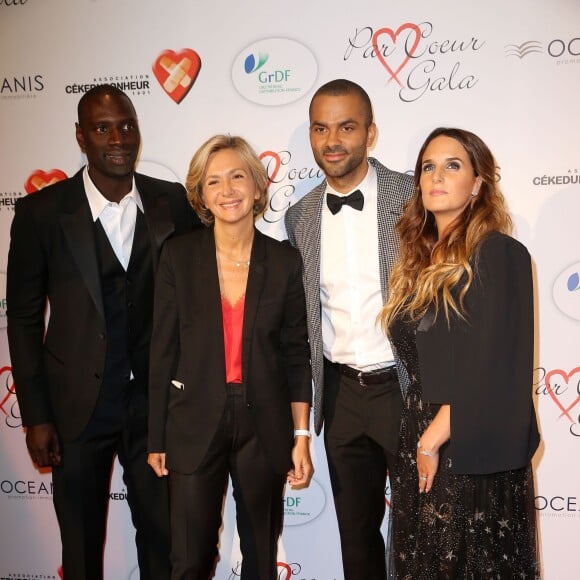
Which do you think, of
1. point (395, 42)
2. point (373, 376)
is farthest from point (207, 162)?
point (395, 42)

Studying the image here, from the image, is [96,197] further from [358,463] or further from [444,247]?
[358,463]

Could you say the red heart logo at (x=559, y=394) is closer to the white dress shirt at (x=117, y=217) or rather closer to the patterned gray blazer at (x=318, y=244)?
the patterned gray blazer at (x=318, y=244)

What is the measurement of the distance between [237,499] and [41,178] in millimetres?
2035

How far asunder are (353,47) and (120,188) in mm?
1350

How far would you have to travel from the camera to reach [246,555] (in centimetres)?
237

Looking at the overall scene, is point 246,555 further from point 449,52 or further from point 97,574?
point 449,52

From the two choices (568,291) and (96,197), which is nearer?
(96,197)

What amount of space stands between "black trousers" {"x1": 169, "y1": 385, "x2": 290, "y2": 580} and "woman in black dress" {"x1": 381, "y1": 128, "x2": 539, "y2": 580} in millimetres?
535

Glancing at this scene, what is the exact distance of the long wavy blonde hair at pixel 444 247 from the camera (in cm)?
208

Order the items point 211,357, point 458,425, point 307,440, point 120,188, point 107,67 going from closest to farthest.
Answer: point 458,425
point 211,357
point 307,440
point 120,188
point 107,67

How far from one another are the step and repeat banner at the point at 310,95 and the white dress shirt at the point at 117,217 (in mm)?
677

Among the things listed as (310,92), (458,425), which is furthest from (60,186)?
(458,425)

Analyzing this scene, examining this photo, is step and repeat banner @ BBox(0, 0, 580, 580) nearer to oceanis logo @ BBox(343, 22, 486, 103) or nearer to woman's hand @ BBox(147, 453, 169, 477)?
oceanis logo @ BBox(343, 22, 486, 103)

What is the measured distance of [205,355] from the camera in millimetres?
2236
